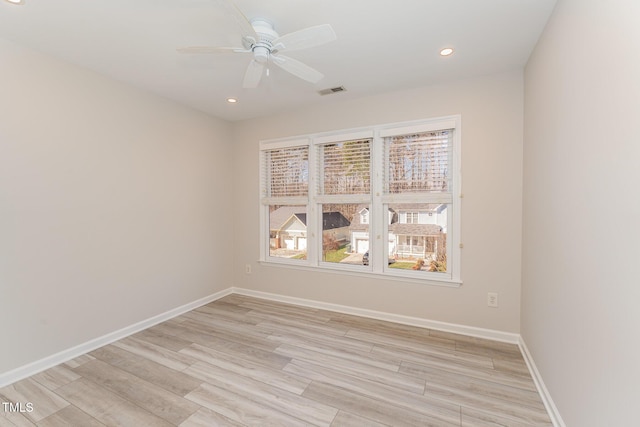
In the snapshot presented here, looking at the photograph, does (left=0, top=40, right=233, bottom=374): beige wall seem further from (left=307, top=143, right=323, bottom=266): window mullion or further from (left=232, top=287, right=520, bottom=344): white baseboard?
(left=307, top=143, right=323, bottom=266): window mullion

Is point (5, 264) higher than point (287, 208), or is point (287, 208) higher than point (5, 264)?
point (287, 208)

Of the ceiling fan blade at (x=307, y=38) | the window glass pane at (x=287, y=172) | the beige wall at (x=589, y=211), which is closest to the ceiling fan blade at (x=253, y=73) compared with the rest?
the ceiling fan blade at (x=307, y=38)

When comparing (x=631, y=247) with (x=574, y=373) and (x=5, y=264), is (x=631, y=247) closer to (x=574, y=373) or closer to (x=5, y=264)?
(x=574, y=373)

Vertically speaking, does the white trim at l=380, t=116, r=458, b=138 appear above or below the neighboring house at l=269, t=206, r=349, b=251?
above

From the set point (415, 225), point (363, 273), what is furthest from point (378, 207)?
point (363, 273)

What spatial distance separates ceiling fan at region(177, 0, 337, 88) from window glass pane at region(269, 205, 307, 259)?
194cm

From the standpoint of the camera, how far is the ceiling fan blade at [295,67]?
1.92 metres

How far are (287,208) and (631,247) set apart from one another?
323 cm

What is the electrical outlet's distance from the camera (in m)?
2.65

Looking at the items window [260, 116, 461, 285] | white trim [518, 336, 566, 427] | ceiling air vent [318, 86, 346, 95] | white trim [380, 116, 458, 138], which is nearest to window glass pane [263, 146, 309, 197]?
window [260, 116, 461, 285]

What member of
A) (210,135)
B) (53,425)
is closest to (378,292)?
(53,425)

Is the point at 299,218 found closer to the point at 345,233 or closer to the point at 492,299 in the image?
the point at 345,233

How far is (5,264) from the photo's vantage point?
6.73 feet

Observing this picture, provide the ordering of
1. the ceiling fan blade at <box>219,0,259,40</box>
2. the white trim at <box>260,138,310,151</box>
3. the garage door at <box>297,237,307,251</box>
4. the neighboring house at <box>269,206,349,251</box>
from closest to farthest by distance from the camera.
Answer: the ceiling fan blade at <box>219,0,259,40</box>
the neighboring house at <box>269,206,349,251</box>
the white trim at <box>260,138,310,151</box>
the garage door at <box>297,237,307,251</box>
